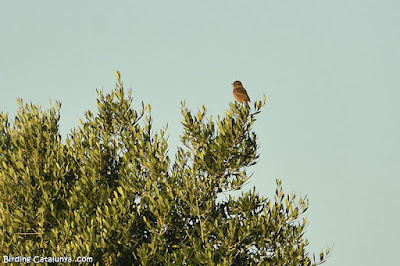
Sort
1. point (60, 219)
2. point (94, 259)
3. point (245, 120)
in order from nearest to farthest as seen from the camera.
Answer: point (94, 259) → point (60, 219) → point (245, 120)

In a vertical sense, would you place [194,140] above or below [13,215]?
above

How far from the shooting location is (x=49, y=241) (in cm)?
2347

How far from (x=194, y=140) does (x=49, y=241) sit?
6.81 meters

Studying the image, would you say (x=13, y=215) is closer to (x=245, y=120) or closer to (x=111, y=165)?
(x=111, y=165)

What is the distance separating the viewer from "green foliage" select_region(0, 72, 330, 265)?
904 inches

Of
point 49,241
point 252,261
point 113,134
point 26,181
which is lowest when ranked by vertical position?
point 252,261

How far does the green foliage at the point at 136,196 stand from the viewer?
23.0 m

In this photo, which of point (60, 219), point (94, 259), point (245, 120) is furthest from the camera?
point (245, 120)

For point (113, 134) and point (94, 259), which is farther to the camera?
point (113, 134)

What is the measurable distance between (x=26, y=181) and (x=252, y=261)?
9.22 meters

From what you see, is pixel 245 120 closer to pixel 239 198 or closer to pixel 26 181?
pixel 239 198

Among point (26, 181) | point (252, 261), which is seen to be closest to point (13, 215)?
point (26, 181)

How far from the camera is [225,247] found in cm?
2345

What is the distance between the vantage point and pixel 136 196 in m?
24.5
